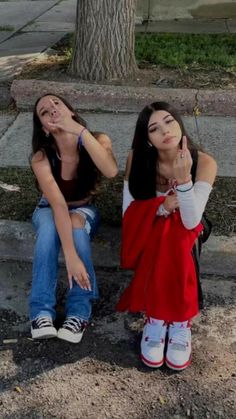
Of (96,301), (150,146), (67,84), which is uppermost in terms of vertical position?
(150,146)

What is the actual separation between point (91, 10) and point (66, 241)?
9.87ft

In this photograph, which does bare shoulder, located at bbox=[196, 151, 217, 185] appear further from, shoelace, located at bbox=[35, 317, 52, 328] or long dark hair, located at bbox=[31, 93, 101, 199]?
shoelace, located at bbox=[35, 317, 52, 328]

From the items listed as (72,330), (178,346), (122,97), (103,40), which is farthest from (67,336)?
(103,40)

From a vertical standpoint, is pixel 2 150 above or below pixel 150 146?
below

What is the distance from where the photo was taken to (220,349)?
289cm

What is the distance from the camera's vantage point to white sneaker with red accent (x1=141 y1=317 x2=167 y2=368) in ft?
9.06

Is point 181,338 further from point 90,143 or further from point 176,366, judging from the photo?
point 90,143

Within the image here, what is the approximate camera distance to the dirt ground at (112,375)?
100 inches

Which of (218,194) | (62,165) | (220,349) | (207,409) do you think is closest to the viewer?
(207,409)

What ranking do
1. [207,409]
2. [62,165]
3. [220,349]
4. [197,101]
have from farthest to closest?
1. [197,101]
2. [62,165]
3. [220,349]
4. [207,409]

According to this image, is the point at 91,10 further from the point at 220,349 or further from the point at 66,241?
the point at 220,349

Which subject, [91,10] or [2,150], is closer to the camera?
[2,150]

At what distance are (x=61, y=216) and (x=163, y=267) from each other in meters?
0.59

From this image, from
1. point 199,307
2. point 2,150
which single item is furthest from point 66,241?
point 2,150
